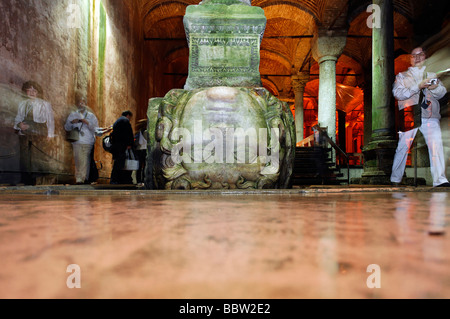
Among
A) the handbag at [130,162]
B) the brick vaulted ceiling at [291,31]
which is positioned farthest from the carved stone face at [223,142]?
the brick vaulted ceiling at [291,31]

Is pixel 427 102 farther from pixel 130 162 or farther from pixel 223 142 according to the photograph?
pixel 130 162

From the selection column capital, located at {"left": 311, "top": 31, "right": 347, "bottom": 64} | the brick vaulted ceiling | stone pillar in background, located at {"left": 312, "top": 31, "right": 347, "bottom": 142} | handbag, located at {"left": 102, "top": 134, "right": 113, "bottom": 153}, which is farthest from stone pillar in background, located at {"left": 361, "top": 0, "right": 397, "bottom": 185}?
handbag, located at {"left": 102, "top": 134, "right": 113, "bottom": 153}

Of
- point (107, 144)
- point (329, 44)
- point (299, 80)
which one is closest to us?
point (107, 144)

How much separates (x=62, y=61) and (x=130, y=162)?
2.20 m

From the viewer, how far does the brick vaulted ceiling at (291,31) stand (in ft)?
29.9

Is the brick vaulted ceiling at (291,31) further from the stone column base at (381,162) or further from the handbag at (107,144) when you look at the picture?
the handbag at (107,144)

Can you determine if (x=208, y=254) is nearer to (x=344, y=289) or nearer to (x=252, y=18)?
(x=344, y=289)

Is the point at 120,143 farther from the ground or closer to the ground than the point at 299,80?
closer to the ground

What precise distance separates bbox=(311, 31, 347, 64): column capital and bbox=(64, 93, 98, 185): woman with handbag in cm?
710

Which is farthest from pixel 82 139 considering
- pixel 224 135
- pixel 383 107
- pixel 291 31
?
pixel 291 31

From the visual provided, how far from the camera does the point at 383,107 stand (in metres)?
5.73

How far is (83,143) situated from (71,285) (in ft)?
17.1

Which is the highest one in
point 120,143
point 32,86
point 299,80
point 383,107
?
point 299,80

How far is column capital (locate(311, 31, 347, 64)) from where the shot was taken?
9.24 metres
